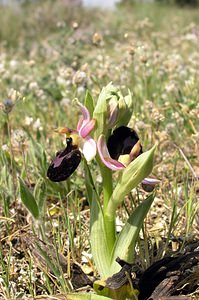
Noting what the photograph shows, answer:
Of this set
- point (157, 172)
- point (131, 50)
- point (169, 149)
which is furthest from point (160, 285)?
point (131, 50)

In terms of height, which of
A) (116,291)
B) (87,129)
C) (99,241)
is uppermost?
(87,129)

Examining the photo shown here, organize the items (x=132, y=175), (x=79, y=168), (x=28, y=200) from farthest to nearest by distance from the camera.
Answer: (x=79, y=168) → (x=28, y=200) → (x=132, y=175)

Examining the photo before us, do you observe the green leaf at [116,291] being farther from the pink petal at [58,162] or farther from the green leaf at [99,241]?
the pink petal at [58,162]

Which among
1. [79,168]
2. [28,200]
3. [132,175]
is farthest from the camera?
[79,168]

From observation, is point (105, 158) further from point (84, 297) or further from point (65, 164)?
point (84, 297)

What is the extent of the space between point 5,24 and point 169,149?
6847 mm

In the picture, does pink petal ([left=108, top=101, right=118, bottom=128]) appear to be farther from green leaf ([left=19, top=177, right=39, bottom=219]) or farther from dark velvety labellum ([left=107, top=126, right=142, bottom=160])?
green leaf ([left=19, top=177, right=39, bottom=219])

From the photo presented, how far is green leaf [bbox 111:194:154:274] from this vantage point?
1082mm

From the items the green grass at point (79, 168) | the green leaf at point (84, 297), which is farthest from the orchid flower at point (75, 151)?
the green leaf at point (84, 297)

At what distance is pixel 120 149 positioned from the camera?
42.9 inches

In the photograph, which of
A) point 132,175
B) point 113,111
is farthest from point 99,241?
point 113,111

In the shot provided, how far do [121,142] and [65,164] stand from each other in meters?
0.13

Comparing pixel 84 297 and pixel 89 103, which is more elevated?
pixel 89 103

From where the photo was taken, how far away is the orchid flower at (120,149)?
1050mm
